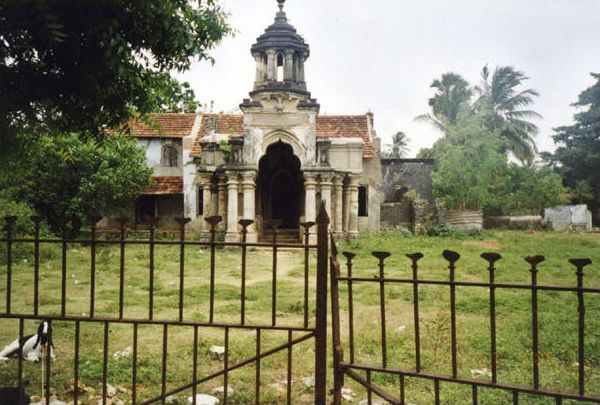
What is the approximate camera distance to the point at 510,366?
5434 millimetres

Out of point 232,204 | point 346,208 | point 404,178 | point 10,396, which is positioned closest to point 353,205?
point 346,208

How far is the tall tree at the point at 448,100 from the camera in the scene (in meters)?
29.7

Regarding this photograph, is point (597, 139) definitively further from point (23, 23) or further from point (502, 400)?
point (23, 23)

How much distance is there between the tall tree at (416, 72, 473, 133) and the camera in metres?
29.7

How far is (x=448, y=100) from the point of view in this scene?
30.4 meters

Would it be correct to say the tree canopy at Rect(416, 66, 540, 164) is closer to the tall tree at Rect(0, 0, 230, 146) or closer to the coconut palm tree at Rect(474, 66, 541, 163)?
the coconut palm tree at Rect(474, 66, 541, 163)

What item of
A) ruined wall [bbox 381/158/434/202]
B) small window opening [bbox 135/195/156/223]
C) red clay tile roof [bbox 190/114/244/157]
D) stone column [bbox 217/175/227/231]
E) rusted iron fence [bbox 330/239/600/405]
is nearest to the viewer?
rusted iron fence [bbox 330/239/600/405]

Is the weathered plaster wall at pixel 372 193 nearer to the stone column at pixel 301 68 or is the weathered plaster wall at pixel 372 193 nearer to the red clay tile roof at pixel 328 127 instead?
the red clay tile roof at pixel 328 127

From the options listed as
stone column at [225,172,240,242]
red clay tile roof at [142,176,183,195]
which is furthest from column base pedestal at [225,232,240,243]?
red clay tile roof at [142,176,183,195]

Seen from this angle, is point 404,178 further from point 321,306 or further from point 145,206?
point 321,306

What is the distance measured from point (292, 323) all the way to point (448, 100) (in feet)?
87.1

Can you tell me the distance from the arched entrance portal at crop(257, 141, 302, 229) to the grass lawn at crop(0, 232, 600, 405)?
736 cm

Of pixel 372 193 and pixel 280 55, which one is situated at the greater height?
pixel 280 55

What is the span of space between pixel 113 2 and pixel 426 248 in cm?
1398
